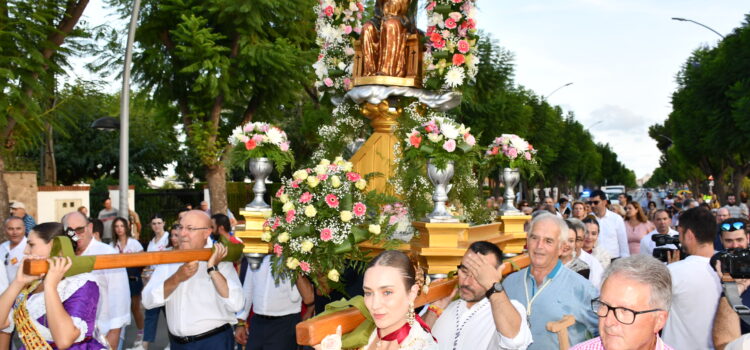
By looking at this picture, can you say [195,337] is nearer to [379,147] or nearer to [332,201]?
[332,201]

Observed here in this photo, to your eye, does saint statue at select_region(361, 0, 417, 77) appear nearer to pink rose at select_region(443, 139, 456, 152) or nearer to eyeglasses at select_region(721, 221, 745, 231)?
pink rose at select_region(443, 139, 456, 152)

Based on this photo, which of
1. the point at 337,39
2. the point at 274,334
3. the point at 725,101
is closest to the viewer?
the point at 274,334

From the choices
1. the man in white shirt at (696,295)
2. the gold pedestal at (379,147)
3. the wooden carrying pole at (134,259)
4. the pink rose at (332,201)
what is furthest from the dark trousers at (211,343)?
the man in white shirt at (696,295)

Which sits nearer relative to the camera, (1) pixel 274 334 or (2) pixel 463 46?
(1) pixel 274 334

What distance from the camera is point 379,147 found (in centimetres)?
713

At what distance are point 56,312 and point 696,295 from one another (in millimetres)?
4309

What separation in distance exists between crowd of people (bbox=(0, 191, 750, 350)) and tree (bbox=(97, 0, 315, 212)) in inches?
420

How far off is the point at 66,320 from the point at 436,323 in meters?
2.18

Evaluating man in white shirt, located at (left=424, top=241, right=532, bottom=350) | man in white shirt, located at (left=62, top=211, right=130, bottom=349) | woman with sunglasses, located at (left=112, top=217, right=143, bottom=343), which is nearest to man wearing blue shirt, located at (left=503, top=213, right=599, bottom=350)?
man in white shirt, located at (left=424, top=241, right=532, bottom=350)

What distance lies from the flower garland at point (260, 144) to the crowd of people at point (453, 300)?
108 cm

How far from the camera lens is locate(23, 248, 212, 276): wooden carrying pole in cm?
385

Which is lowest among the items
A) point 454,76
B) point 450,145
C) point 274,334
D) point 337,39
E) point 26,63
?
point 274,334

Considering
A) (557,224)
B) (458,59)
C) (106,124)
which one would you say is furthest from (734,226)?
(106,124)

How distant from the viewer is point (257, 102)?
19.5 meters
